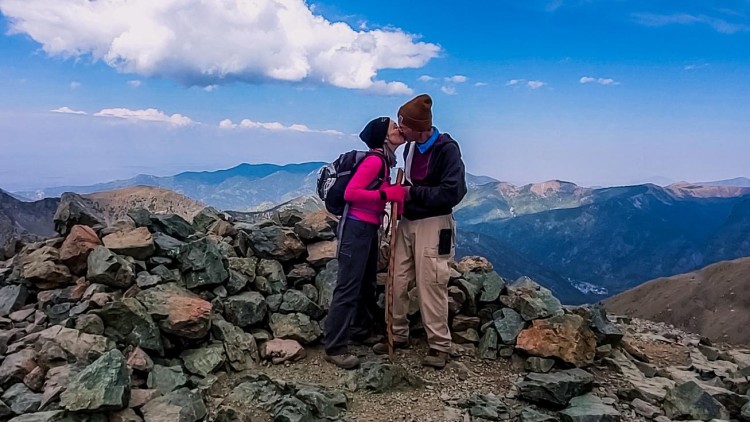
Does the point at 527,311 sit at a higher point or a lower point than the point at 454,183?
lower

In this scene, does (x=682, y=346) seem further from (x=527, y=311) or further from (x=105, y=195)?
(x=105, y=195)

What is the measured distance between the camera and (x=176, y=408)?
6406mm

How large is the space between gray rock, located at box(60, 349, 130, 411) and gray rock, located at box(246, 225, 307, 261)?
363cm

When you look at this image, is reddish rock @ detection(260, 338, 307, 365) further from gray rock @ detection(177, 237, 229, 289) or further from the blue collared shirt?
the blue collared shirt

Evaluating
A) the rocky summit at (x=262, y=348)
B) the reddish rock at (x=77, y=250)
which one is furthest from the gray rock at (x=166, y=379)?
the reddish rock at (x=77, y=250)

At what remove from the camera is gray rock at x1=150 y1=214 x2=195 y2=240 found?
31.3ft

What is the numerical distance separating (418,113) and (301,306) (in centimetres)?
366

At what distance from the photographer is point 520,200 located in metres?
148

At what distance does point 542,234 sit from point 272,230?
110 meters

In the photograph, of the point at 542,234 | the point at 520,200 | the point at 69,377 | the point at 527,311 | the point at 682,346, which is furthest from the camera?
the point at 520,200

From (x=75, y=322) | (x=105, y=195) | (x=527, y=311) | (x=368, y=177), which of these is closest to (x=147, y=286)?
(x=75, y=322)

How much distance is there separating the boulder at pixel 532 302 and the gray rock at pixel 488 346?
61 centimetres

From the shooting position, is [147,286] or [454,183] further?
[147,286]

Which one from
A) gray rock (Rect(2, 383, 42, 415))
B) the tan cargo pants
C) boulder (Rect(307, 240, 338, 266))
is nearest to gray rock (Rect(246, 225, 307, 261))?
boulder (Rect(307, 240, 338, 266))
